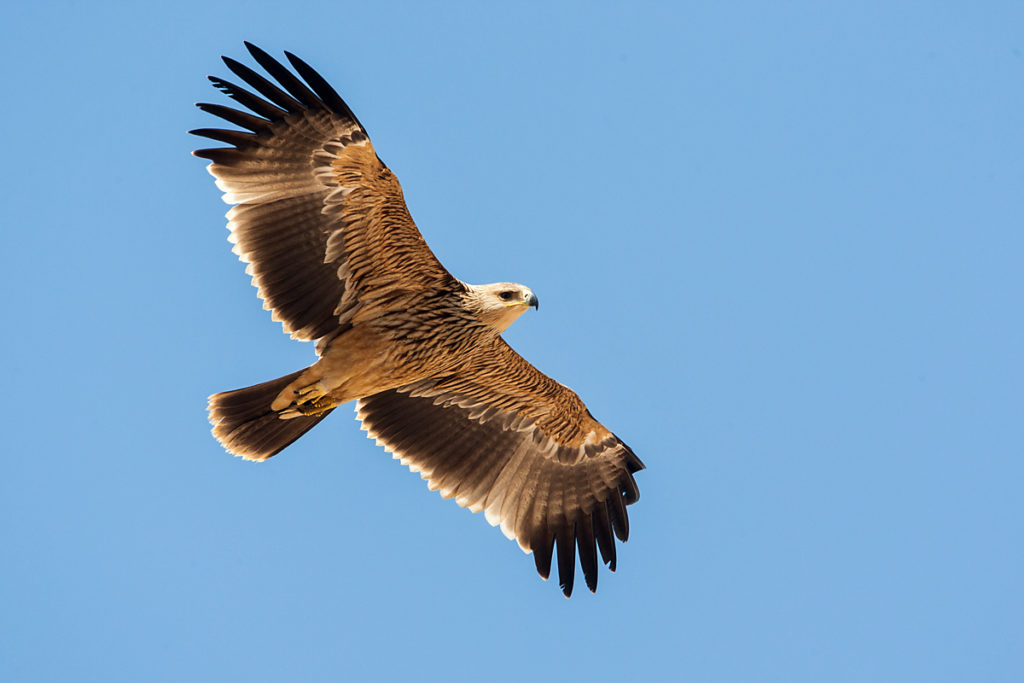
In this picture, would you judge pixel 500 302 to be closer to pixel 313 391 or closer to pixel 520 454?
pixel 313 391

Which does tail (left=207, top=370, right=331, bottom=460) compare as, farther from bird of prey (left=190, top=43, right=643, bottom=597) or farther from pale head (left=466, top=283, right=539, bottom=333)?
pale head (left=466, top=283, right=539, bottom=333)

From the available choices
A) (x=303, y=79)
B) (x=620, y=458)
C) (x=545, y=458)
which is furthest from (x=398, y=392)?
(x=303, y=79)

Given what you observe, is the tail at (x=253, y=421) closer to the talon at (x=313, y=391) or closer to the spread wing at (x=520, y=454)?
the talon at (x=313, y=391)

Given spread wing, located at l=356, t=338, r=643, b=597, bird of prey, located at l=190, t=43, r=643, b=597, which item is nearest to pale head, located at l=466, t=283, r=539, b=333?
bird of prey, located at l=190, t=43, r=643, b=597

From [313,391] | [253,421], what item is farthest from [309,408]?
[253,421]

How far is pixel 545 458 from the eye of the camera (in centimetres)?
1236

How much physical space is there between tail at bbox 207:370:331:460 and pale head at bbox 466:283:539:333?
1957 millimetres

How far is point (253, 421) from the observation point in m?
10.9

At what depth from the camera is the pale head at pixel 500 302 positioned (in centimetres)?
1080

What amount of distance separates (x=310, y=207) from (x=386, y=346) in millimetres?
1669

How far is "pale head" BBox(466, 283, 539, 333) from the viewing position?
35.4ft

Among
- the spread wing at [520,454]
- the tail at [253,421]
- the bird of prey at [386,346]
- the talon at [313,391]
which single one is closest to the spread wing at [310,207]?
the bird of prey at [386,346]

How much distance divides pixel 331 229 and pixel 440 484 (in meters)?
3.38

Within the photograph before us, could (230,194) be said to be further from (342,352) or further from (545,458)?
(545,458)
